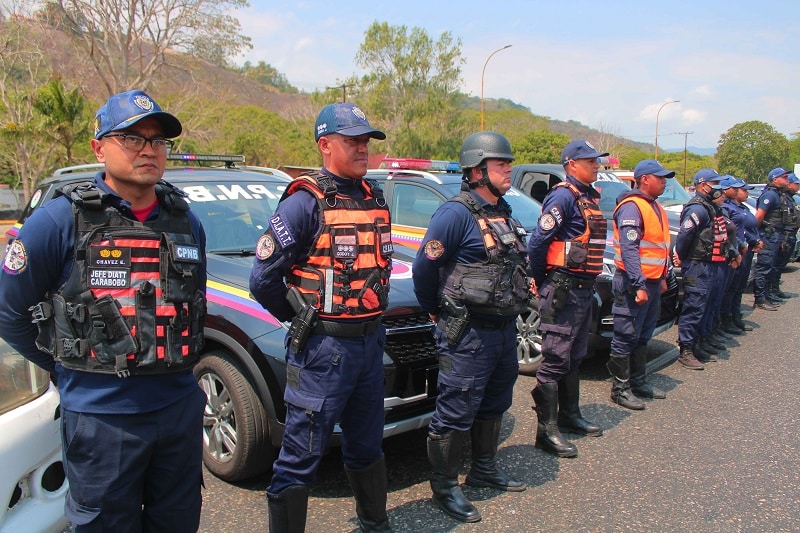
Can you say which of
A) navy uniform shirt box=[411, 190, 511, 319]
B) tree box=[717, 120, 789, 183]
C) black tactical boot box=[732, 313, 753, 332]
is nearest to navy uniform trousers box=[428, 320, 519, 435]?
navy uniform shirt box=[411, 190, 511, 319]

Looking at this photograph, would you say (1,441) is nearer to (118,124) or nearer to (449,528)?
(118,124)

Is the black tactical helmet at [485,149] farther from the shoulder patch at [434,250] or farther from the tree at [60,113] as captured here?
the tree at [60,113]

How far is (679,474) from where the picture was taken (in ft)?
12.9

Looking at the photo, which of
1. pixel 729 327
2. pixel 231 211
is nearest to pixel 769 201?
pixel 729 327

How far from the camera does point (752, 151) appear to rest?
55000 millimetres

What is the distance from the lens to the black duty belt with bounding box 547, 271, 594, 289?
13.7 feet

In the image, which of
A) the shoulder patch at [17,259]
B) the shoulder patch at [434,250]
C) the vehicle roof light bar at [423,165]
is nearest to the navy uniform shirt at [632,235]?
the shoulder patch at [434,250]

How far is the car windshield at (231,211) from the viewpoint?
416cm

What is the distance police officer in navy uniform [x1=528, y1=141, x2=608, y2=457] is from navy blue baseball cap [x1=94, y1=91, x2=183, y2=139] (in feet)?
9.04

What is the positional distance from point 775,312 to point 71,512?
9.64 m

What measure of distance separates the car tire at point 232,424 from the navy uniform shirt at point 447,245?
1162 millimetres

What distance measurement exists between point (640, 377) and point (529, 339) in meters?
1.02

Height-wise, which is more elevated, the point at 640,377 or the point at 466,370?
the point at 466,370

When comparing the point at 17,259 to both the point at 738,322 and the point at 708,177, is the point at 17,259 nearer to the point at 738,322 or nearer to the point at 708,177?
the point at 708,177
